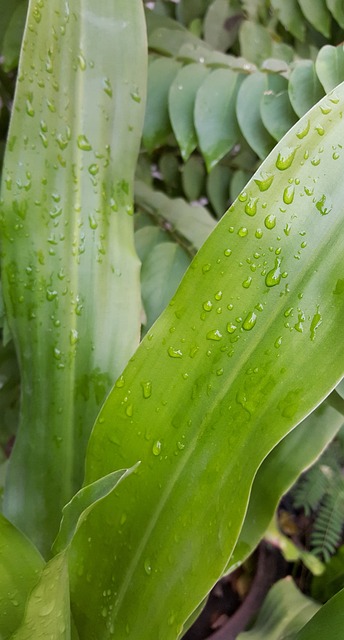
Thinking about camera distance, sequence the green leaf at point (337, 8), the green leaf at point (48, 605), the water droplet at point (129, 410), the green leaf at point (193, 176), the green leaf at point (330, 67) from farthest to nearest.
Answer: the green leaf at point (193, 176) < the green leaf at point (337, 8) < the green leaf at point (330, 67) < the water droplet at point (129, 410) < the green leaf at point (48, 605)

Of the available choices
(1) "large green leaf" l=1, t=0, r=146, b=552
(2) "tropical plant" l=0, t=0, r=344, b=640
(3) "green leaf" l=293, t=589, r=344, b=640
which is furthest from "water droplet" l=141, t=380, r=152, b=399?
(3) "green leaf" l=293, t=589, r=344, b=640

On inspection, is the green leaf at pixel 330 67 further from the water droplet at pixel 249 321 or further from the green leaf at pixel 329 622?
the green leaf at pixel 329 622

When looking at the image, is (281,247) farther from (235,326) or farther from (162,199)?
(162,199)

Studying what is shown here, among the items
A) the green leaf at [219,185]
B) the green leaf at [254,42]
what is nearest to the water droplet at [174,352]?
the green leaf at [219,185]

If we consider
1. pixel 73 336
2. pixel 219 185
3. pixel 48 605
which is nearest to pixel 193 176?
pixel 219 185

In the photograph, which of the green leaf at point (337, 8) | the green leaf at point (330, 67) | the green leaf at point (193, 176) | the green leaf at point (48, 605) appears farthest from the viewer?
the green leaf at point (193, 176)

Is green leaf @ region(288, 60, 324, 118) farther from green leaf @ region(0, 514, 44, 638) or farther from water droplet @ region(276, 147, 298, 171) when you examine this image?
green leaf @ region(0, 514, 44, 638)

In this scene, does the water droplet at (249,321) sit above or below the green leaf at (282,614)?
above
